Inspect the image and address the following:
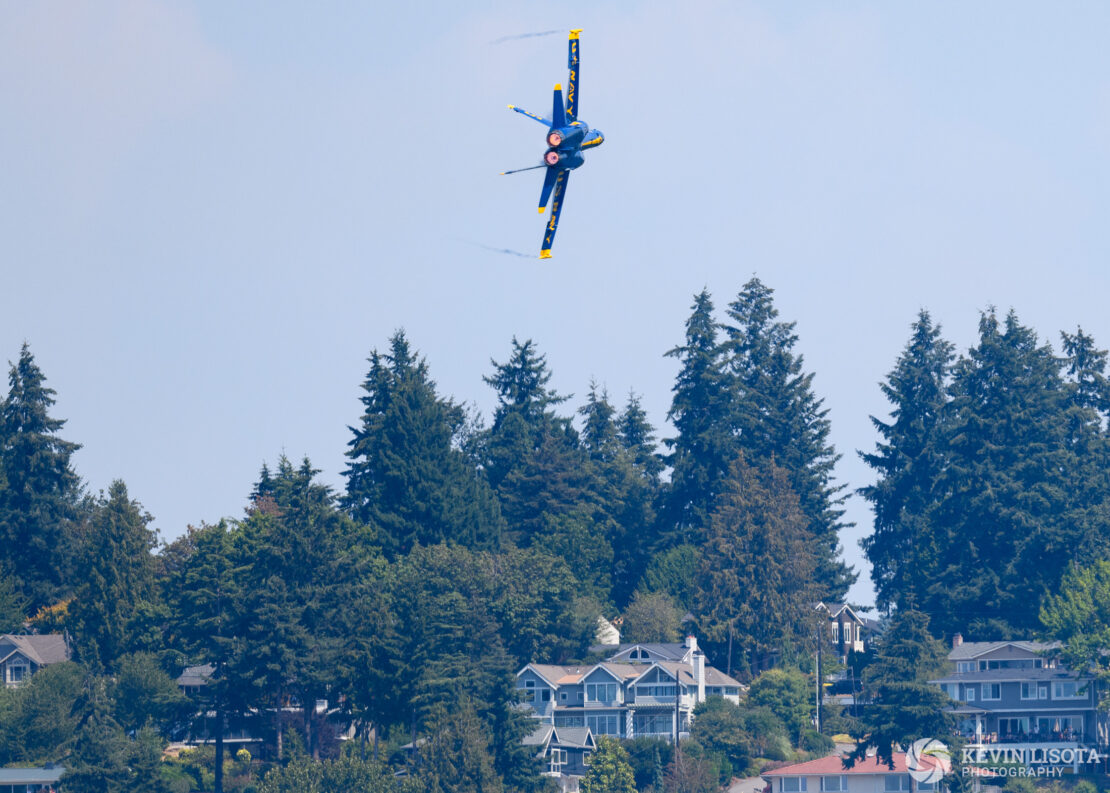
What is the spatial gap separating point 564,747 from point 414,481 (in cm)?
2775

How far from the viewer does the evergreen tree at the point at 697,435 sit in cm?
15562

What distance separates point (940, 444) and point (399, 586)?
52.2 m

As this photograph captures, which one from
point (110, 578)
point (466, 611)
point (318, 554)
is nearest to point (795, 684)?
point (466, 611)

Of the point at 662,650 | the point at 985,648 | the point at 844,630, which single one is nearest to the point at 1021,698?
the point at 985,648

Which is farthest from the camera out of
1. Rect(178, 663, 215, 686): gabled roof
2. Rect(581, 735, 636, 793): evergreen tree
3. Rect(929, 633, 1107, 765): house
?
Rect(178, 663, 215, 686): gabled roof

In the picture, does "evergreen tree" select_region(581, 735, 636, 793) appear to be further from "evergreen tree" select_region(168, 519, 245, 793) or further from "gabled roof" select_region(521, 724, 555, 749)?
"evergreen tree" select_region(168, 519, 245, 793)

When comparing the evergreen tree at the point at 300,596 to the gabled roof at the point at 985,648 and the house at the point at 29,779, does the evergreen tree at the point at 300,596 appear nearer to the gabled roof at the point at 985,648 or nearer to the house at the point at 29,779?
the house at the point at 29,779

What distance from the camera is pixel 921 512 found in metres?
149

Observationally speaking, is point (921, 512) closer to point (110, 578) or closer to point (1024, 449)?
point (1024, 449)

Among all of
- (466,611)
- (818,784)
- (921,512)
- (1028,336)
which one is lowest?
(818,784)

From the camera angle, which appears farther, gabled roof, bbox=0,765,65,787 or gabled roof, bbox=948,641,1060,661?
gabled roof, bbox=948,641,1060,661

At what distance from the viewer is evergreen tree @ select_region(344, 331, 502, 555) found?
138375 mm

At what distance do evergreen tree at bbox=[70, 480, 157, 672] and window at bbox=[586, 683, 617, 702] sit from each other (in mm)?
30512

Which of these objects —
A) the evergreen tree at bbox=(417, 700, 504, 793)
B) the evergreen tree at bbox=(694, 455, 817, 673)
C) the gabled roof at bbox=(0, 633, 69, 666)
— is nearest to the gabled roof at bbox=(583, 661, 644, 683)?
the evergreen tree at bbox=(694, 455, 817, 673)
